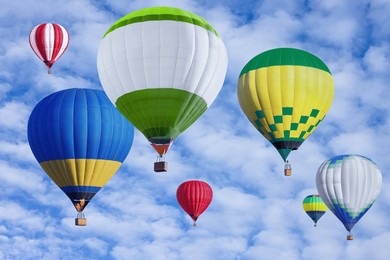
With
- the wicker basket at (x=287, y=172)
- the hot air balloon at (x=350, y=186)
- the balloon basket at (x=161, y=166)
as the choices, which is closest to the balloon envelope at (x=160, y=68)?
the balloon basket at (x=161, y=166)

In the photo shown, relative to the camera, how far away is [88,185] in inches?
1515

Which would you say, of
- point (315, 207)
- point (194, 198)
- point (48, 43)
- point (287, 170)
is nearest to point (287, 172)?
point (287, 170)

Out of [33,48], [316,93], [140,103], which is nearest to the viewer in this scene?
[140,103]

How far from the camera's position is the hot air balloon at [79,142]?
3797 cm

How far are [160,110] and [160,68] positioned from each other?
1.57 m

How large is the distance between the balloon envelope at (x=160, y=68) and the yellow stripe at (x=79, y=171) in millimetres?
5396

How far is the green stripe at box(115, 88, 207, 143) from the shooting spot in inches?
1277

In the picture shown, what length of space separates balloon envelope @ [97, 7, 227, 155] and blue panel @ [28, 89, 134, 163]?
4712 millimetres

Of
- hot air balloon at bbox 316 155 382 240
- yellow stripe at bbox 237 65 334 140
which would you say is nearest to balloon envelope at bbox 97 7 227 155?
yellow stripe at bbox 237 65 334 140

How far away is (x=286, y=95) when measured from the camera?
36.8 metres

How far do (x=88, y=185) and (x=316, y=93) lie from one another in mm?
10725

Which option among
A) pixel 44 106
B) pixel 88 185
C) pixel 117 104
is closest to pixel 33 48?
pixel 44 106

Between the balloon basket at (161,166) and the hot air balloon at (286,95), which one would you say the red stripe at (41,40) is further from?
the balloon basket at (161,166)

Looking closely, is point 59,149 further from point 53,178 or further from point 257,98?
point 257,98
